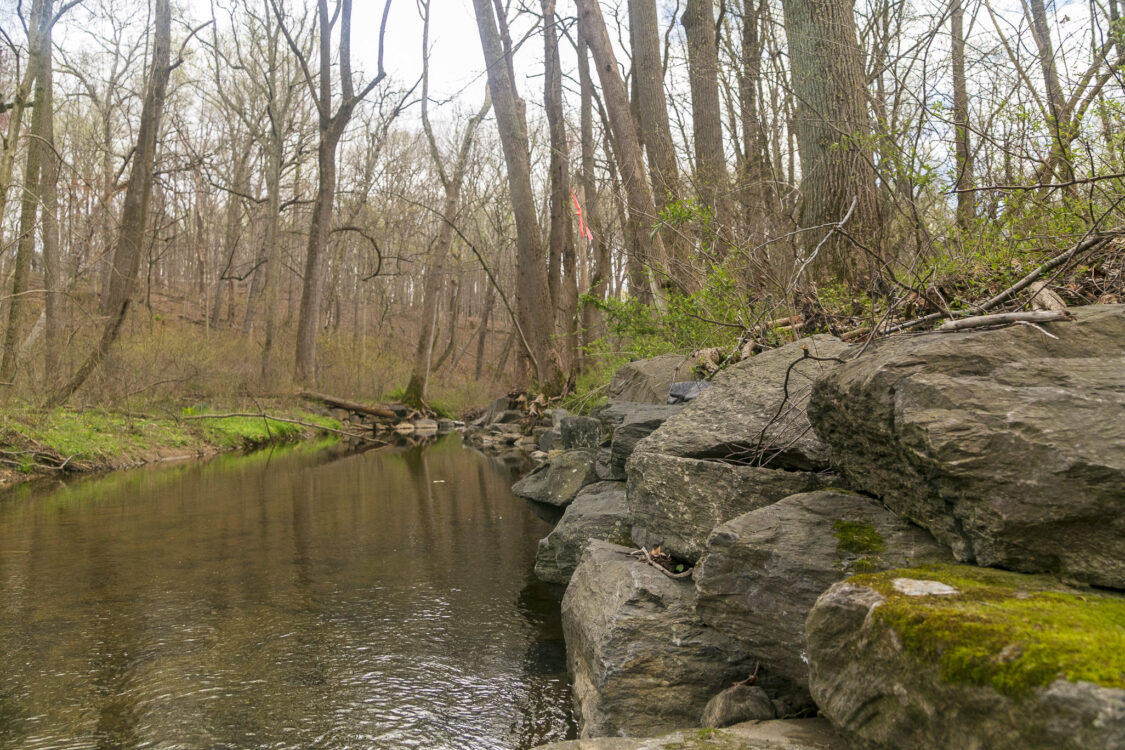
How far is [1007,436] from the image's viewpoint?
227cm

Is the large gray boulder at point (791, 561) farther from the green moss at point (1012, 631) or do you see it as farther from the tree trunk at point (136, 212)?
the tree trunk at point (136, 212)

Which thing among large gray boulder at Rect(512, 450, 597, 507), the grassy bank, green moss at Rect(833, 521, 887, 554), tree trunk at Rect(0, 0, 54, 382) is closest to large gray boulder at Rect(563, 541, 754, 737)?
green moss at Rect(833, 521, 887, 554)

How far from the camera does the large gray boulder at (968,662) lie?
158 centimetres

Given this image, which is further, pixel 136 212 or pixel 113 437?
pixel 136 212

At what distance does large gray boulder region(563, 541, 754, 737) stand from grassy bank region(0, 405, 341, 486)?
10519 millimetres

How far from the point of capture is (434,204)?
35.7m

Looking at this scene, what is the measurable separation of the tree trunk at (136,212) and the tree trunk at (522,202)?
6426 mm

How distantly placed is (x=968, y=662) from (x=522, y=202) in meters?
15.5

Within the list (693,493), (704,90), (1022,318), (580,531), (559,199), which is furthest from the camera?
(559,199)

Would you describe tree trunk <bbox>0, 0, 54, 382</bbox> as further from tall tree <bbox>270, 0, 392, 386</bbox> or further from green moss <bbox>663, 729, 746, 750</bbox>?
green moss <bbox>663, 729, 746, 750</bbox>

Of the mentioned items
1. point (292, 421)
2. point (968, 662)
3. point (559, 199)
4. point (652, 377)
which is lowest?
point (968, 662)

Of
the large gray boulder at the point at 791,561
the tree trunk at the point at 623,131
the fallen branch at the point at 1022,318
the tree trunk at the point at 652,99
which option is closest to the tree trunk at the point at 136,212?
the tree trunk at the point at 623,131

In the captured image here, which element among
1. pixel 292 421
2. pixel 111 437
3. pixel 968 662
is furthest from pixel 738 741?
pixel 292 421

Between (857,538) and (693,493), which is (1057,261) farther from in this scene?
(693,493)
